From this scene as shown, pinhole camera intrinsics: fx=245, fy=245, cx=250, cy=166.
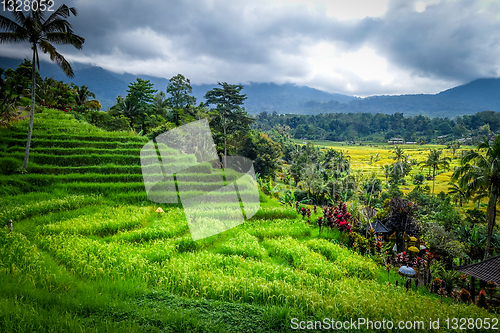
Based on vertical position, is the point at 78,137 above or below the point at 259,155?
above

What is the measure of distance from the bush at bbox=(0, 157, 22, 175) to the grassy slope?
40.0 inches

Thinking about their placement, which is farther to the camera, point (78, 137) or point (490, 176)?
point (78, 137)

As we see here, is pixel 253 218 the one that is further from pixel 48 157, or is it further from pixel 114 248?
pixel 48 157

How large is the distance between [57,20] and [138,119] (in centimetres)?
1696

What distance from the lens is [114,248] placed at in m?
6.52

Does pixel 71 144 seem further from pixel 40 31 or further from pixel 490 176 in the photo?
pixel 490 176

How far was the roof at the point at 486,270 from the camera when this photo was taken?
6463mm

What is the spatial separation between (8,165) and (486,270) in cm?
1841

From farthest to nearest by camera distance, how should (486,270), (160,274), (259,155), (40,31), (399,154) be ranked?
(399,154) < (259,155) < (40,31) < (486,270) < (160,274)

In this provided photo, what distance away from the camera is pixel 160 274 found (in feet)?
18.2

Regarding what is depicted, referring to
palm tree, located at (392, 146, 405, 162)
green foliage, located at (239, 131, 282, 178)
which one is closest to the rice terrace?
green foliage, located at (239, 131, 282, 178)

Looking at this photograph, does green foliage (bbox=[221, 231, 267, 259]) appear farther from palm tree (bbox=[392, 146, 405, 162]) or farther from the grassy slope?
palm tree (bbox=[392, 146, 405, 162])

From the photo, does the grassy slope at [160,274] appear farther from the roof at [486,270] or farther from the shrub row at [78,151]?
the shrub row at [78,151]

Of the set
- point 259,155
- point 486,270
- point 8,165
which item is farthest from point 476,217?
point 8,165
